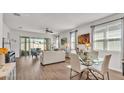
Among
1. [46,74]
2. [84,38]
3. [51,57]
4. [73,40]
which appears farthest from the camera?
[73,40]

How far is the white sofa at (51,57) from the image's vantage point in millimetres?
5395

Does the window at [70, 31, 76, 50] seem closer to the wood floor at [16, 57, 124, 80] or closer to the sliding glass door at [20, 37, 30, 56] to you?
the wood floor at [16, 57, 124, 80]

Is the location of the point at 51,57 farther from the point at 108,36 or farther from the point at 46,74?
the point at 108,36

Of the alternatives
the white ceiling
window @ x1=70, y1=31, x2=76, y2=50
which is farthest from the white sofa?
the white ceiling

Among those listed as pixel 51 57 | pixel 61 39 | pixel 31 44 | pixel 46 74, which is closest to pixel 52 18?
pixel 51 57

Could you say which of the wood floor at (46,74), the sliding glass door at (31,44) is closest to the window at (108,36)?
the wood floor at (46,74)

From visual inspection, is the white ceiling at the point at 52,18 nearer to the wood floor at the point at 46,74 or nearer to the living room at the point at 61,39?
the living room at the point at 61,39

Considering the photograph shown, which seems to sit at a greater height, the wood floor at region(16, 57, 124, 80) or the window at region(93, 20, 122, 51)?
the window at region(93, 20, 122, 51)

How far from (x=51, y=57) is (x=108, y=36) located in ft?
10.9

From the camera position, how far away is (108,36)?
470cm

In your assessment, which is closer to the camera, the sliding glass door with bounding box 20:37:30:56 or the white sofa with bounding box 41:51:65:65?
the white sofa with bounding box 41:51:65:65

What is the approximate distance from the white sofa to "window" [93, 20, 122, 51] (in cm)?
226

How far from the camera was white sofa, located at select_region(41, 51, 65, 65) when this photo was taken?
17.7 ft
